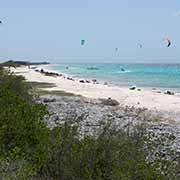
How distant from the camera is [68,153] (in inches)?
275

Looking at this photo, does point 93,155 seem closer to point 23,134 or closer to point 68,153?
point 68,153

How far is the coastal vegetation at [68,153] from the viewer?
240 inches

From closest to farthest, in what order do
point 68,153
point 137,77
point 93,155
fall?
point 93,155 < point 68,153 < point 137,77

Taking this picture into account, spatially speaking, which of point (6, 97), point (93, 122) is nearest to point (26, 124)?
point (6, 97)

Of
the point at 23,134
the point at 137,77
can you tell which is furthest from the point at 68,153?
the point at 137,77

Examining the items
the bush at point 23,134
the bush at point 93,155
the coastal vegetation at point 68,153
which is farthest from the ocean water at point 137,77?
the bush at point 93,155

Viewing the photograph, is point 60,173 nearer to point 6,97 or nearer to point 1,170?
point 1,170

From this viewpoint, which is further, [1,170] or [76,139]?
[76,139]

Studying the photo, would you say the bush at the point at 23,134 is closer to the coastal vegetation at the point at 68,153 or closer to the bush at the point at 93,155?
the coastal vegetation at the point at 68,153

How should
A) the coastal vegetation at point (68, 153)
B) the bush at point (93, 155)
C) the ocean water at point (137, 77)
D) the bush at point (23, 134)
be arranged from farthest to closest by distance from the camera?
the ocean water at point (137, 77) → the bush at point (23, 134) → the bush at point (93, 155) → the coastal vegetation at point (68, 153)

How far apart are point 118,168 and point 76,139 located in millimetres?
1162

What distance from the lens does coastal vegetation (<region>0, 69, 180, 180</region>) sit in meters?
6.09

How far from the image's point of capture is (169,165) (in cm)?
654

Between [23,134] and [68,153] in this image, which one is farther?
[23,134]
